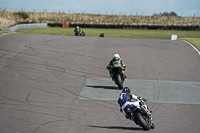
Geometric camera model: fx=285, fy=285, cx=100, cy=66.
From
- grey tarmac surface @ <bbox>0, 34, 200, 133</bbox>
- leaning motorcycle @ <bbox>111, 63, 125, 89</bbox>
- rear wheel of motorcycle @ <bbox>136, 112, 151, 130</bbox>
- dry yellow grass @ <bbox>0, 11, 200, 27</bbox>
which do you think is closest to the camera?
rear wheel of motorcycle @ <bbox>136, 112, 151, 130</bbox>

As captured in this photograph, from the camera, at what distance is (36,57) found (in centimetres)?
1812

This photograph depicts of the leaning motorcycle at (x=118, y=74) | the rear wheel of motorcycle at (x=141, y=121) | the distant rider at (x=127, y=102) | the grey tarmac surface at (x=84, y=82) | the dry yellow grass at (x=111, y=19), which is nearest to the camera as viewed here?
the rear wheel of motorcycle at (x=141, y=121)

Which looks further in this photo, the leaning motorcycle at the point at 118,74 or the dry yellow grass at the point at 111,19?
the dry yellow grass at the point at 111,19

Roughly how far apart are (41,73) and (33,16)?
59.6m

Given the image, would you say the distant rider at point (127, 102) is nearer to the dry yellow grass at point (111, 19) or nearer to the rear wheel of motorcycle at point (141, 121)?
the rear wheel of motorcycle at point (141, 121)

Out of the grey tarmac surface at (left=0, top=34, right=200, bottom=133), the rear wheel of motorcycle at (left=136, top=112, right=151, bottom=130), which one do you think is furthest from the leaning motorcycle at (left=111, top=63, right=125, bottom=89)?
the rear wheel of motorcycle at (left=136, top=112, right=151, bottom=130)

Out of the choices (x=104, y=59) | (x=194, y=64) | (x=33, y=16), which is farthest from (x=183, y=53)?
(x=33, y=16)

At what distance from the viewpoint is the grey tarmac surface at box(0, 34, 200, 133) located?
9031 mm

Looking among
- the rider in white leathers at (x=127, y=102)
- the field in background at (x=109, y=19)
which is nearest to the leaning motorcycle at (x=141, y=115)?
the rider in white leathers at (x=127, y=102)

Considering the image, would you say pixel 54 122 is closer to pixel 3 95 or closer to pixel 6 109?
pixel 6 109

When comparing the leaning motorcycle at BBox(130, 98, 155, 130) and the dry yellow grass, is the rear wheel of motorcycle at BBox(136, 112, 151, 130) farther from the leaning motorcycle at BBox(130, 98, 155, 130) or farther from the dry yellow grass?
the dry yellow grass

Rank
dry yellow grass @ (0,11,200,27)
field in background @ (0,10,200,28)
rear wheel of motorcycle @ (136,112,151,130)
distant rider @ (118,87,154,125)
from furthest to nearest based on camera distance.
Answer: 1. dry yellow grass @ (0,11,200,27)
2. field in background @ (0,10,200,28)
3. distant rider @ (118,87,154,125)
4. rear wheel of motorcycle @ (136,112,151,130)

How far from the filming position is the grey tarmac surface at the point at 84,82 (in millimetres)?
9031

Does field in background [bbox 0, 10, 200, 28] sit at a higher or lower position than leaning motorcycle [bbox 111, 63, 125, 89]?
higher
